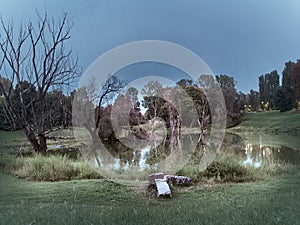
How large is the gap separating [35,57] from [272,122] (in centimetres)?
2203

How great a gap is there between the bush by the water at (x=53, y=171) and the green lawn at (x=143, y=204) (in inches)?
22.7

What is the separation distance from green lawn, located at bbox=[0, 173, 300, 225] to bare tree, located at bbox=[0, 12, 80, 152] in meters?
3.49

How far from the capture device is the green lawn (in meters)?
2.34

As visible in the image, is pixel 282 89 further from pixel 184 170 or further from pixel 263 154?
pixel 184 170

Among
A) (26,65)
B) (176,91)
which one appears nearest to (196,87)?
(176,91)

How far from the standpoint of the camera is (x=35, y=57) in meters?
7.50

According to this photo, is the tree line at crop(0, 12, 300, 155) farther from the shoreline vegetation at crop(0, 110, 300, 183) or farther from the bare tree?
the shoreline vegetation at crop(0, 110, 300, 183)

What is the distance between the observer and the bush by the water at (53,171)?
15.9 feet

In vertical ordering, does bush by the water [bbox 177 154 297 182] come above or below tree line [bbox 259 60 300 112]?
below

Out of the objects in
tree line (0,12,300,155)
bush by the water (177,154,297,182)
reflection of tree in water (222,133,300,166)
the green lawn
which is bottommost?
the green lawn

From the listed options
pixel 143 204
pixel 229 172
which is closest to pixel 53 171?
pixel 143 204

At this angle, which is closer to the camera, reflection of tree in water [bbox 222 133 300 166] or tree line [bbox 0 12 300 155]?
reflection of tree in water [bbox 222 133 300 166]

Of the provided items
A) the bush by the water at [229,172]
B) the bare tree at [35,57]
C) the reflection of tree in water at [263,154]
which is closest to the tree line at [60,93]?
the bare tree at [35,57]

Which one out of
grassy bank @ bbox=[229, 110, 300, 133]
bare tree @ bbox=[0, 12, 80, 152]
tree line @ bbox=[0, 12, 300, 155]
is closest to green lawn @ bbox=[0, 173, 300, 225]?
bare tree @ bbox=[0, 12, 80, 152]
